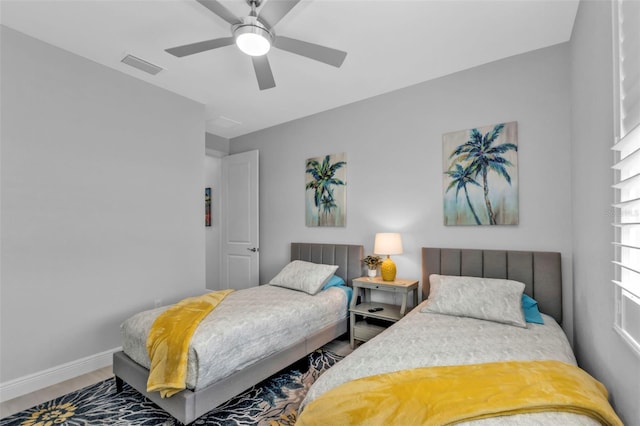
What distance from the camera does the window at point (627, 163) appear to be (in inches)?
41.3

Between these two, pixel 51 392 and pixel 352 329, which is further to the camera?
pixel 352 329

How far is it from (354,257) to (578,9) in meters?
2.70

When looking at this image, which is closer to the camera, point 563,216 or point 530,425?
point 530,425

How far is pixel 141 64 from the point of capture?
9.05ft

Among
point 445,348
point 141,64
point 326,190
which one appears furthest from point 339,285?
point 141,64

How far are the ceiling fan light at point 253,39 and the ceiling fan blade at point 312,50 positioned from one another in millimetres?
126

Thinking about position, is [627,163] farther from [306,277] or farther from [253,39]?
[306,277]

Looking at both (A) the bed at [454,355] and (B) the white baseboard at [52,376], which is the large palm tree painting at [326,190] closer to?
(A) the bed at [454,355]

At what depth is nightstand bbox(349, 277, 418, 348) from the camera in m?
2.82

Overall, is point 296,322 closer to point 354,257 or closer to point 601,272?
point 354,257

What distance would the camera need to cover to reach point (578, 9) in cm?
203

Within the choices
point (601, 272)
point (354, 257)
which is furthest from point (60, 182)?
point (601, 272)

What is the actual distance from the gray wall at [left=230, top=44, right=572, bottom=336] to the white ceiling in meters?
0.23

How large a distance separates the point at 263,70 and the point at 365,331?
8.08 ft
